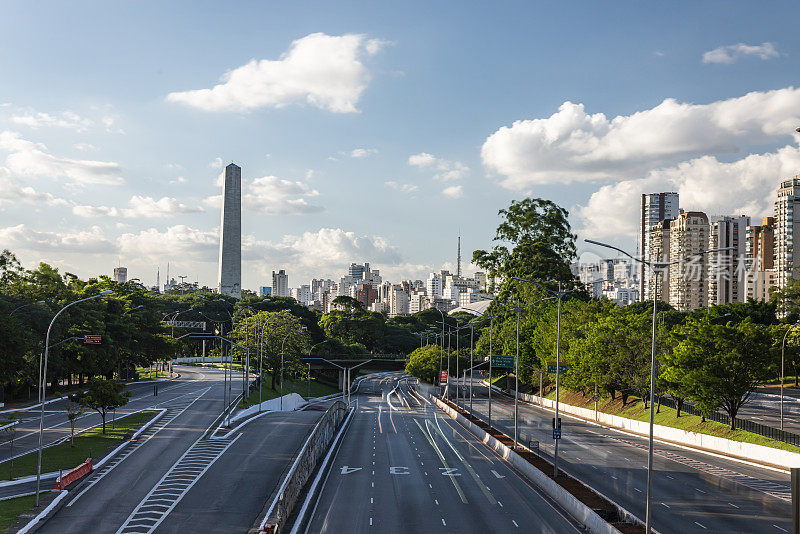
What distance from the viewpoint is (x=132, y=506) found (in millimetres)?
34250

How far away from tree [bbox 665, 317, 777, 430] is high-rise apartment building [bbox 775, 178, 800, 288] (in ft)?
400

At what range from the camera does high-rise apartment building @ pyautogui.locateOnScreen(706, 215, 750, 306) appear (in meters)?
191

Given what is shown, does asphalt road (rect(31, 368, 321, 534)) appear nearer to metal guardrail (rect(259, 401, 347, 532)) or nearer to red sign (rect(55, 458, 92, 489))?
red sign (rect(55, 458, 92, 489))

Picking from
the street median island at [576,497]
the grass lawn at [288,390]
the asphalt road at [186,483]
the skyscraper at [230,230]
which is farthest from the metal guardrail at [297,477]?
the skyscraper at [230,230]

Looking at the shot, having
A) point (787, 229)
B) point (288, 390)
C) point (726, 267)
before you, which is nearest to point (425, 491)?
point (288, 390)

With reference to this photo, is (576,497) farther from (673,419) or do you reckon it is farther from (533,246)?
(533,246)

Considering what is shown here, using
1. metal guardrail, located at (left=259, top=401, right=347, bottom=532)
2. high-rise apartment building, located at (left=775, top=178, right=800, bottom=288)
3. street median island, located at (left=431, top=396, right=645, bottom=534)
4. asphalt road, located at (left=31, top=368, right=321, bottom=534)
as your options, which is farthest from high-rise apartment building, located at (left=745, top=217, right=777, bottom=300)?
asphalt road, located at (left=31, top=368, right=321, bottom=534)

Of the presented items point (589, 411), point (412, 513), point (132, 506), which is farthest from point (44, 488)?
point (589, 411)

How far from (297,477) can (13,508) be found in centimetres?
1328

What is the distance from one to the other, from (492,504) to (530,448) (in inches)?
695

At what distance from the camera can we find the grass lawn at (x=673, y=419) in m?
49.1

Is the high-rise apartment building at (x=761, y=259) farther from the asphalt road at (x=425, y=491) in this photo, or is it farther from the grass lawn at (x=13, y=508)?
the grass lawn at (x=13, y=508)

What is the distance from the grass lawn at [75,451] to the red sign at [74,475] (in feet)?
4.86

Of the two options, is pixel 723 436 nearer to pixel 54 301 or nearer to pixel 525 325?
pixel 525 325
